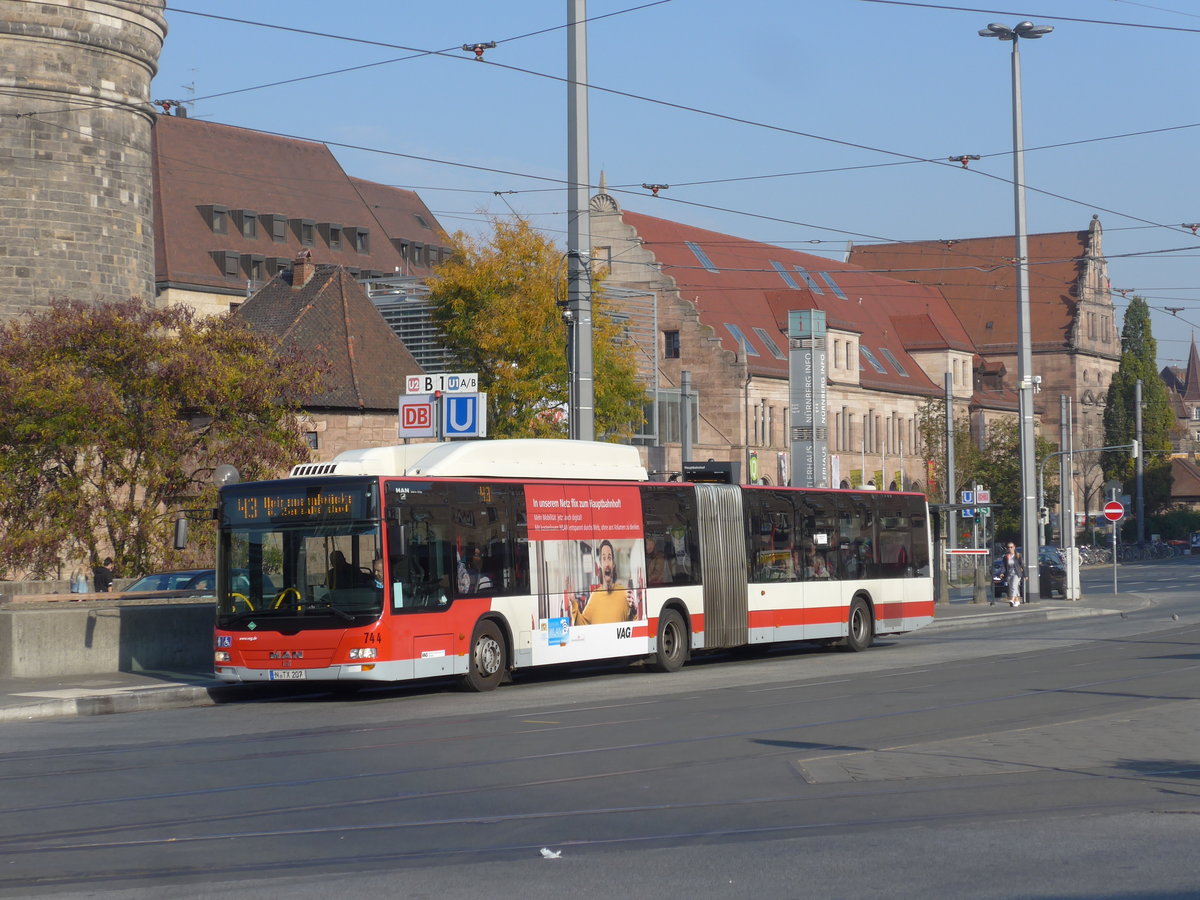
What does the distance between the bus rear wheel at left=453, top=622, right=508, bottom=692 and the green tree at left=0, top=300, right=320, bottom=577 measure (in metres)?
9.51

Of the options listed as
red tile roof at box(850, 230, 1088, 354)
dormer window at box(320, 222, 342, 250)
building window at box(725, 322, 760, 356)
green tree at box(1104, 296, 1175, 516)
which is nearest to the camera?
building window at box(725, 322, 760, 356)

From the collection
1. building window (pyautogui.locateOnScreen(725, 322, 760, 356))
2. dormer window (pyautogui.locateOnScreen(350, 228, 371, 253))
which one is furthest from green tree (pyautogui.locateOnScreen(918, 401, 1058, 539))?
dormer window (pyautogui.locateOnScreen(350, 228, 371, 253))

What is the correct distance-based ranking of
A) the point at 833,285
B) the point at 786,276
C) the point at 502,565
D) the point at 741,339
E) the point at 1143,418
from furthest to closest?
the point at 1143,418, the point at 833,285, the point at 786,276, the point at 741,339, the point at 502,565

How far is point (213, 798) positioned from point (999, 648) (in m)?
18.4

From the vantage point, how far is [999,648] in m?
27.2

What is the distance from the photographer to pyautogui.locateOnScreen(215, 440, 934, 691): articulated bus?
18.9m

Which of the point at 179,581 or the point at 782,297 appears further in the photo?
the point at 782,297

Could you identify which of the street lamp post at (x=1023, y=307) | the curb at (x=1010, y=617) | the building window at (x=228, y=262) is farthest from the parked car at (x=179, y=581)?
the building window at (x=228, y=262)

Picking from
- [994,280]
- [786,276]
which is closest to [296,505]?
[786,276]

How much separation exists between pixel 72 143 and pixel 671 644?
75.0 ft

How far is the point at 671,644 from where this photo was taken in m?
23.9

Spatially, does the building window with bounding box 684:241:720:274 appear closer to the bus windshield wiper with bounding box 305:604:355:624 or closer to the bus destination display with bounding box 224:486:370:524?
the bus destination display with bounding box 224:486:370:524

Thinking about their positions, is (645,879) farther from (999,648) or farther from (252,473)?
(252,473)

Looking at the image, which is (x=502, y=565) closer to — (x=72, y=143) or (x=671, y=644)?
(x=671, y=644)
